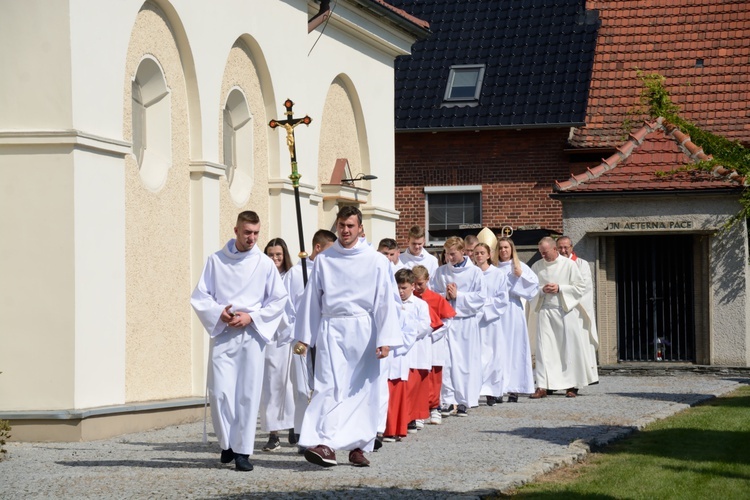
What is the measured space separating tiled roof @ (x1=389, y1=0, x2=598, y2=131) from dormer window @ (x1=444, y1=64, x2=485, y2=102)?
0.14m

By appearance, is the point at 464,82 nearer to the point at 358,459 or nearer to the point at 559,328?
the point at 559,328

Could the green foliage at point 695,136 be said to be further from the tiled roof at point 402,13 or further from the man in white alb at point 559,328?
the man in white alb at point 559,328

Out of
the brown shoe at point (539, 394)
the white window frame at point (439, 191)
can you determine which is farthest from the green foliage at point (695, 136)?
the brown shoe at point (539, 394)

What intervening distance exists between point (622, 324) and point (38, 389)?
14.5 meters

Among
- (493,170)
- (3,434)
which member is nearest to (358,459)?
(3,434)

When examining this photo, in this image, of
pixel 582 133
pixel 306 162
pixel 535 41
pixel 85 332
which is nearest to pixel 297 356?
pixel 85 332

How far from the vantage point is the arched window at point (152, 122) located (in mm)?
15477

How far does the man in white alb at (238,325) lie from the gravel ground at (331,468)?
1.16ft

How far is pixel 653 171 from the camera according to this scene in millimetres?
25766

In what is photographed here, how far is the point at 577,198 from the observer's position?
25.5 metres

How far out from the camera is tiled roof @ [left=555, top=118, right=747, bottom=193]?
25266 mm

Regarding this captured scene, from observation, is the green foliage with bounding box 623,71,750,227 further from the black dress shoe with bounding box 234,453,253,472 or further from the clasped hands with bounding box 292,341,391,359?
the black dress shoe with bounding box 234,453,253,472

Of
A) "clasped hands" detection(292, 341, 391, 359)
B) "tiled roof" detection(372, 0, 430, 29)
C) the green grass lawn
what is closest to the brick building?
"tiled roof" detection(372, 0, 430, 29)

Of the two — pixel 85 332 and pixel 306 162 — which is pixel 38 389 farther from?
pixel 306 162
